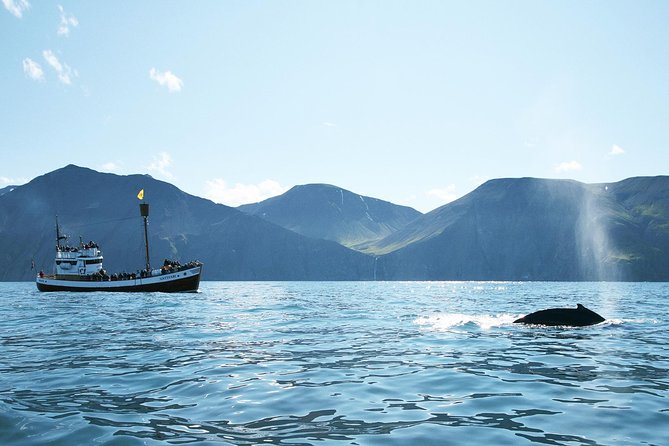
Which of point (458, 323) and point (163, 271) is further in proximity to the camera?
point (163, 271)

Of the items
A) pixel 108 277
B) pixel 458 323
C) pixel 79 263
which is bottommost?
pixel 458 323

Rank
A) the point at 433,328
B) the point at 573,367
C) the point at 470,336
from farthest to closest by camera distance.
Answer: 1. the point at 433,328
2. the point at 470,336
3. the point at 573,367

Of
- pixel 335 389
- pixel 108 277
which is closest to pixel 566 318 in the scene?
pixel 335 389

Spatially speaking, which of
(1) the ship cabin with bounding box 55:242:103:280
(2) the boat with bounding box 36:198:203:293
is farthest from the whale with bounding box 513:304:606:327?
(1) the ship cabin with bounding box 55:242:103:280

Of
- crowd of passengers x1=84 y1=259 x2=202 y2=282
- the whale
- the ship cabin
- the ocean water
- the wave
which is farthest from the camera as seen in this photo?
the ship cabin

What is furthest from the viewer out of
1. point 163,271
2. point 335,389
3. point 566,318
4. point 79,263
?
point 79,263

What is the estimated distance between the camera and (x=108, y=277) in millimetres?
93188

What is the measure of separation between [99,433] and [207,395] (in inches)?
135

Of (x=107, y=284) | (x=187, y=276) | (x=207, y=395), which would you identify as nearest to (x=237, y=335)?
(x=207, y=395)

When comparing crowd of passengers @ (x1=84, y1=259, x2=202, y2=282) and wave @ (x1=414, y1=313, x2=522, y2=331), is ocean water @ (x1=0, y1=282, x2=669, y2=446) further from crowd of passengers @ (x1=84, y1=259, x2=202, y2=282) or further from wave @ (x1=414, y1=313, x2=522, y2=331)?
crowd of passengers @ (x1=84, y1=259, x2=202, y2=282)

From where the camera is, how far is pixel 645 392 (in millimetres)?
12891

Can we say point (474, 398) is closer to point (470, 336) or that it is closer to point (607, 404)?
point (607, 404)

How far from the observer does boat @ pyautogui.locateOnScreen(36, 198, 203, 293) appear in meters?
89.1

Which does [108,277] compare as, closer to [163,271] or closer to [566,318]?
[163,271]
